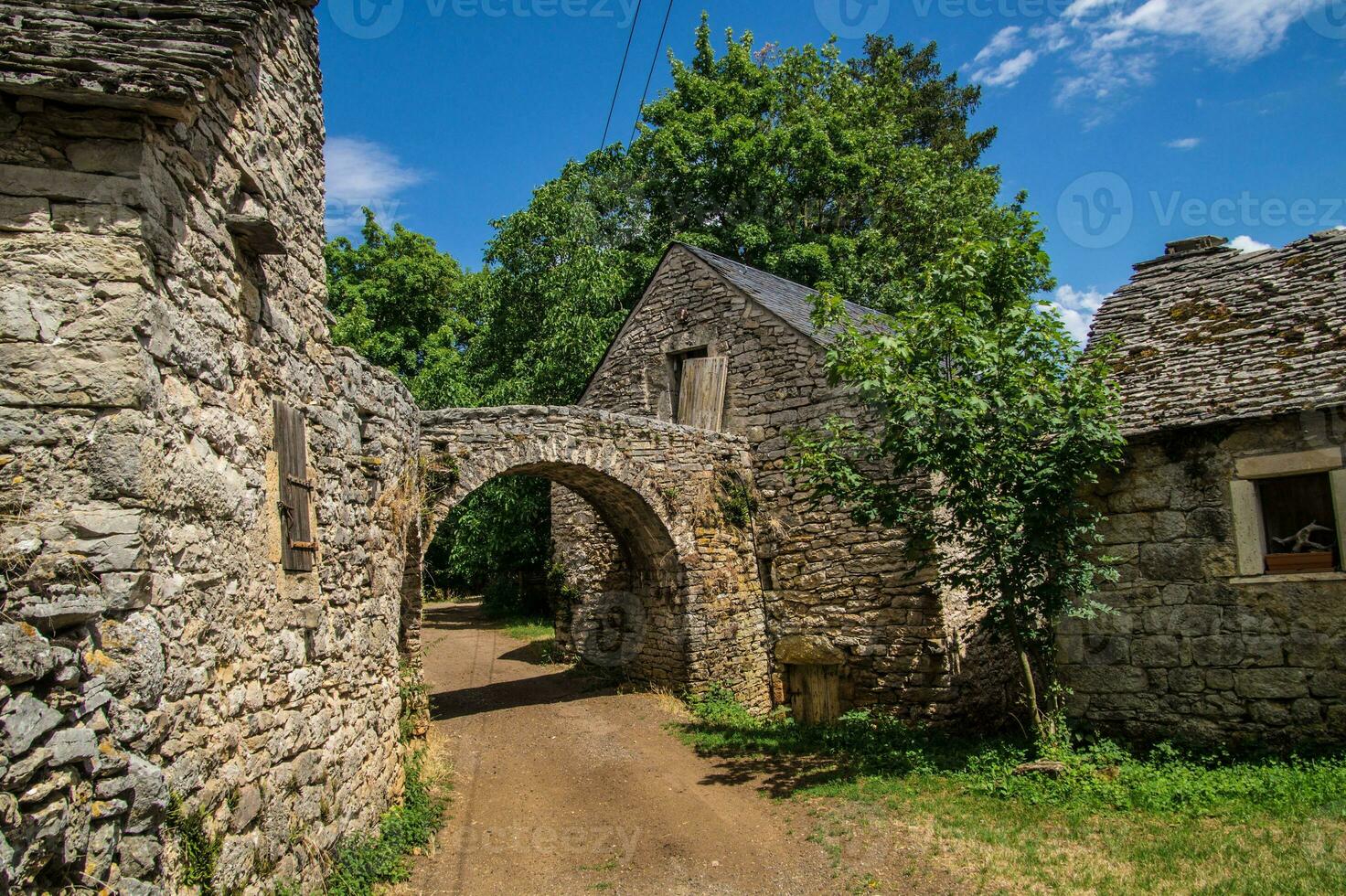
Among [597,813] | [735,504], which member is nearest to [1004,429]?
[735,504]

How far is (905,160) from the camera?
71.8 feet

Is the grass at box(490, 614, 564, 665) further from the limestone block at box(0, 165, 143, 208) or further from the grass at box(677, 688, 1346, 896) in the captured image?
the limestone block at box(0, 165, 143, 208)

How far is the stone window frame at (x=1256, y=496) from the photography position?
279 inches

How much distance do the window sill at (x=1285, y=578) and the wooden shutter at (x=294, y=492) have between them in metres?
7.73

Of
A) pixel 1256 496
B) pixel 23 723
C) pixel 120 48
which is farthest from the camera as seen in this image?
pixel 1256 496

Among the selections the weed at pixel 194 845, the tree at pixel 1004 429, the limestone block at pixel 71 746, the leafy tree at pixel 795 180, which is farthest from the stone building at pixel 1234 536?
the leafy tree at pixel 795 180

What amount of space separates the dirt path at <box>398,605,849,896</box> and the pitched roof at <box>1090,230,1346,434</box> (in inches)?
203

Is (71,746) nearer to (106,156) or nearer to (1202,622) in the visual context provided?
(106,156)

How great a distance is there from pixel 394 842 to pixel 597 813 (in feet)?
6.94

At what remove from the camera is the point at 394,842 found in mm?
5883

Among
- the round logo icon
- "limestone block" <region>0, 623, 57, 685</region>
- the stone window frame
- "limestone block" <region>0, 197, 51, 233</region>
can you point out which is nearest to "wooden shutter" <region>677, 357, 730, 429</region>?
the round logo icon

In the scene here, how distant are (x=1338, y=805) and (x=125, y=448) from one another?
26.7 ft

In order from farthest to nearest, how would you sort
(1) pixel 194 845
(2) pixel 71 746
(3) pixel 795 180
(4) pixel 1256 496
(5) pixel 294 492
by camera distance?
(3) pixel 795 180, (4) pixel 1256 496, (5) pixel 294 492, (1) pixel 194 845, (2) pixel 71 746

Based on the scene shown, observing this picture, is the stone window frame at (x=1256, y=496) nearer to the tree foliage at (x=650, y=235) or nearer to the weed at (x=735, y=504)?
the weed at (x=735, y=504)
